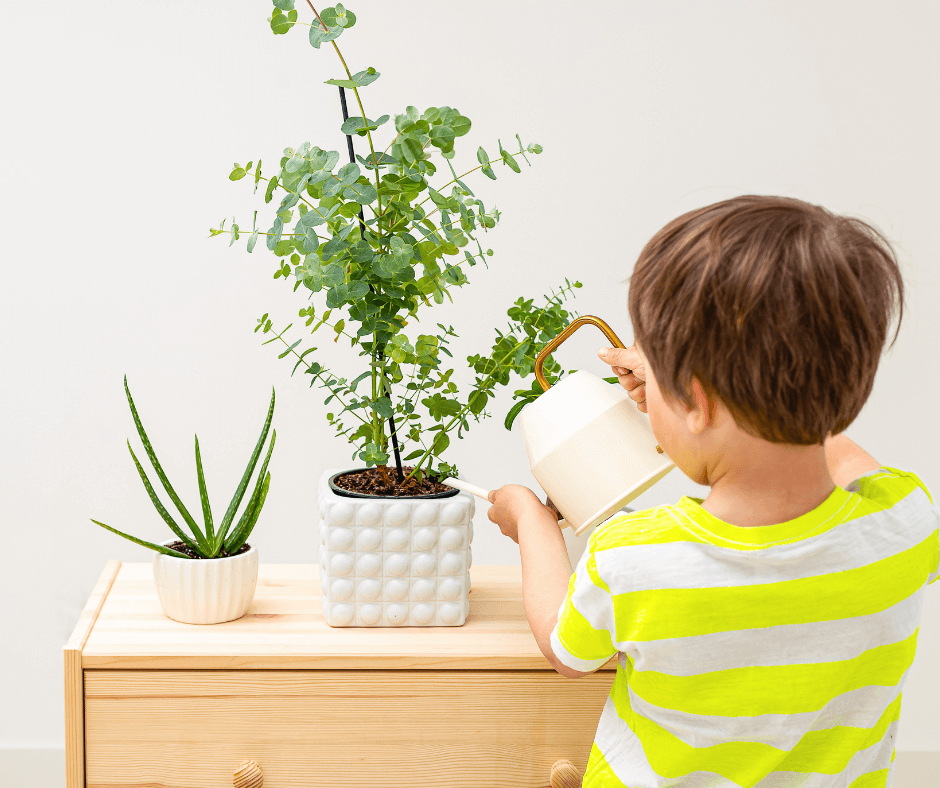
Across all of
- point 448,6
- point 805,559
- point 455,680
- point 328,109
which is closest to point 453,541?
point 455,680

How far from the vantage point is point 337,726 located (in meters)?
0.90

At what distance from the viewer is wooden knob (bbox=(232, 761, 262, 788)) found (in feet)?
2.93

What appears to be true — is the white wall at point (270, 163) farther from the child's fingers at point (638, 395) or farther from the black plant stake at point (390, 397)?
the child's fingers at point (638, 395)

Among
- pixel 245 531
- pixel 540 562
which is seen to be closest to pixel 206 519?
pixel 245 531

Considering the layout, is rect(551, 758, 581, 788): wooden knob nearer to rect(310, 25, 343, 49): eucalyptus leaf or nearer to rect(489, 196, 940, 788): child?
rect(489, 196, 940, 788): child

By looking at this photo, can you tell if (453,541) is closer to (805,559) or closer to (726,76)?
(805,559)

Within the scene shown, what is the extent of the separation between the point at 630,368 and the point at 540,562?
0.67 ft

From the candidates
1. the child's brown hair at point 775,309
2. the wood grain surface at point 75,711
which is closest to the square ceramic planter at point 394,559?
the wood grain surface at point 75,711

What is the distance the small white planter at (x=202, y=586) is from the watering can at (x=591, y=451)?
361 mm

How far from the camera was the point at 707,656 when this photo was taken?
670 millimetres

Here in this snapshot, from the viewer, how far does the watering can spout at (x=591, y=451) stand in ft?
2.69

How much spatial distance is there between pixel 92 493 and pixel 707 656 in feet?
4.23

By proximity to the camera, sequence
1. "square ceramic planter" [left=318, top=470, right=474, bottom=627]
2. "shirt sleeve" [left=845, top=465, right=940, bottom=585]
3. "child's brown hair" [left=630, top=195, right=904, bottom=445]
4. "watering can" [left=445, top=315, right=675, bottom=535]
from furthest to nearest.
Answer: "square ceramic planter" [left=318, top=470, right=474, bottom=627] → "watering can" [left=445, top=315, right=675, bottom=535] → "shirt sleeve" [left=845, top=465, right=940, bottom=585] → "child's brown hair" [left=630, top=195, right=904, bottom=445]

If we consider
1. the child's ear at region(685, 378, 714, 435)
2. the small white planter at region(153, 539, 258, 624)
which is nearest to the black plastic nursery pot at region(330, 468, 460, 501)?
the small white planter at region(153, 539, 258, 624)
